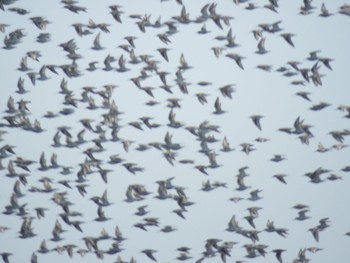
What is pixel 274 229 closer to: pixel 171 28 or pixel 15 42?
pixel 171 28

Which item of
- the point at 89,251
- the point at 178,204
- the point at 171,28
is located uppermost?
the point at 171,28

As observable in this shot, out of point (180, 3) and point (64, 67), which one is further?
point (64, 67)

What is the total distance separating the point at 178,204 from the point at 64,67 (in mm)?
Result: 11314

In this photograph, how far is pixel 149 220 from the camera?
6656 cm

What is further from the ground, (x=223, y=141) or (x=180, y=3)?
(x=180, y=3)

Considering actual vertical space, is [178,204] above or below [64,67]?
below

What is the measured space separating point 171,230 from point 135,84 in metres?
9.73

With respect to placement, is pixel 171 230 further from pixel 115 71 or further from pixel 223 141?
pixel 115 71

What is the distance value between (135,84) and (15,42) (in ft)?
27.0

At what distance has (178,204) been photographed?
67.1m

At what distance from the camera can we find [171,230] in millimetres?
67750

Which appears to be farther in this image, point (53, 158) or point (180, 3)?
point (53, 158)

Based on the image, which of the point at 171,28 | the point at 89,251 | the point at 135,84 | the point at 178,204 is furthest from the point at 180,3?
the point at 89,251

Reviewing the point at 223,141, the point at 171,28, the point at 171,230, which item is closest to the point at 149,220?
the point at 171,230
